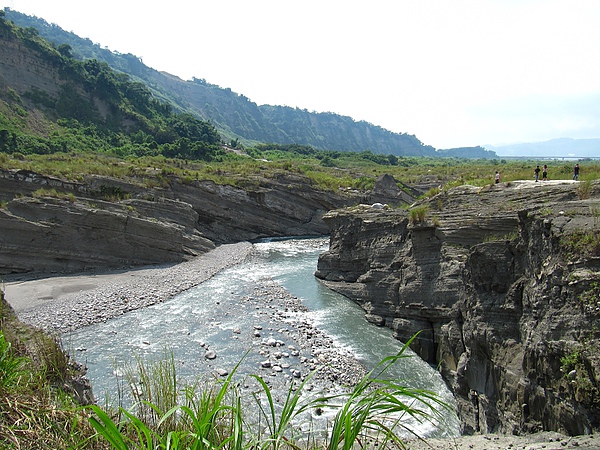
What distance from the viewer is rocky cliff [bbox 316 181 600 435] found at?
25.9ft

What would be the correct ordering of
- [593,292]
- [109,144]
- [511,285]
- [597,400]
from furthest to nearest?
[109,144], [511,285], [593,292], [597,400]

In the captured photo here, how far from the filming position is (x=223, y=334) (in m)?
17.8

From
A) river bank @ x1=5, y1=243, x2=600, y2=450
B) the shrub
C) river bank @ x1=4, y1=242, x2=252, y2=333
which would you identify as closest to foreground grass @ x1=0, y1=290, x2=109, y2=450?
river bank @ x1=5, y1=243, x2=600, y2=450

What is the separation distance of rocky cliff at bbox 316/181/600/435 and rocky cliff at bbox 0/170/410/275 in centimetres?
1863

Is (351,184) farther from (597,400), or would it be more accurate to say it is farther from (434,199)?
(597,400)

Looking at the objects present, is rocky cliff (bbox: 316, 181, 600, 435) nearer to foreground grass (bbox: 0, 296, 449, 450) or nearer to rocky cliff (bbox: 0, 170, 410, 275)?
foreground grass (bbox: 0, 296, 449, 450)

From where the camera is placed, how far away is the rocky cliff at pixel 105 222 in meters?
26.6

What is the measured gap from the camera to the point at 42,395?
14.3ft

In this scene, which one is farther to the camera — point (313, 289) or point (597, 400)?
point (313, 289)

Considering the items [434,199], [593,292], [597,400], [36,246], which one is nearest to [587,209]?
[593,292]

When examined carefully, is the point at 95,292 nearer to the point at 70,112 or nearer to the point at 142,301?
the point at 142,301

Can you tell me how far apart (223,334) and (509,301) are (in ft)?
38.0

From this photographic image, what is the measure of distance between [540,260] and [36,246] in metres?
28.4

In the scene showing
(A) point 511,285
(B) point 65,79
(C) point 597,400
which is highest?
(B) point 65,79
